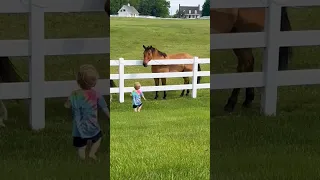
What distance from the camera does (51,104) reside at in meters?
1.12

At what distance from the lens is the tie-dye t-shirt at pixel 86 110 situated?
97 cm

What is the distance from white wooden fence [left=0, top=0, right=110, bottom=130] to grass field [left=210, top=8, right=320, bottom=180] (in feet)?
1.01

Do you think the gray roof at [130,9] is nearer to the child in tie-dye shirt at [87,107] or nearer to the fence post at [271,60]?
the child in tie-dye shirt at [87,107]

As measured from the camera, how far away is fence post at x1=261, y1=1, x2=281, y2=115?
1.15 m

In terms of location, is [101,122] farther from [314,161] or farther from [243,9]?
[314,161]

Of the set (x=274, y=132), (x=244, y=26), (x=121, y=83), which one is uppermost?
(x=244, y=26)

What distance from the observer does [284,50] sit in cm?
118

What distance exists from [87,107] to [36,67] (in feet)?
0.65

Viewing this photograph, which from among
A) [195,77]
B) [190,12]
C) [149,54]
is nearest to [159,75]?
[195,77]

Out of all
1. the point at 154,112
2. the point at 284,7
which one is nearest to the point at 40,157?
the point at 154,112

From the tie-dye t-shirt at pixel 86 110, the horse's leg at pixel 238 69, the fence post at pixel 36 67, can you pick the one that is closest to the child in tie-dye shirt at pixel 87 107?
the tie-dye t-shirt at pixel 86 110

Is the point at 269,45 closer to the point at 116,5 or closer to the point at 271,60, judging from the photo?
the point at 271,60

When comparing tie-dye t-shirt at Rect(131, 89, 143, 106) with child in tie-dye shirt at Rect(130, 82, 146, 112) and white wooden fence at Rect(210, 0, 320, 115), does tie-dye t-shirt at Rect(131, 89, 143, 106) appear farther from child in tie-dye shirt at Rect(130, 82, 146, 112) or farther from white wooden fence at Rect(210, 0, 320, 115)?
white wooden fence at Rect(210, 0, 320, 115)

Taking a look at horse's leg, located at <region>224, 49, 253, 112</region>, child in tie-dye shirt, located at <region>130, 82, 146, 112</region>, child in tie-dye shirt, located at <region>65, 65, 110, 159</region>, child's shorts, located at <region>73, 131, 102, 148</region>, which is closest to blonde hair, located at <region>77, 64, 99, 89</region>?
child in tie-dye shirt, located at <region>65, 65, 110, 159</region>
